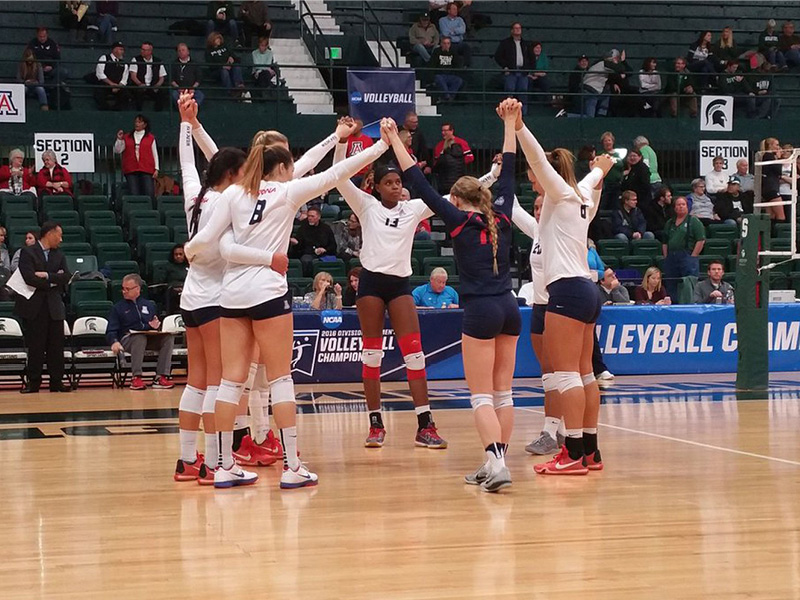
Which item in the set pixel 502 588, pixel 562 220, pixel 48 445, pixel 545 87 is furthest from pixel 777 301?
pixel 502 588

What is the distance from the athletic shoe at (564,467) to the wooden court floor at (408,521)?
0.13 metres

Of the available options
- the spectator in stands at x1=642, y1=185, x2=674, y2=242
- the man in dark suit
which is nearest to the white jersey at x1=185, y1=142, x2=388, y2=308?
the man in dark suit

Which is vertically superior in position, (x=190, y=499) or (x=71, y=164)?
(x=71, y=164)

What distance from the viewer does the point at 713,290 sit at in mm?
15516

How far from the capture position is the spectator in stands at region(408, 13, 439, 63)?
69.3 ft

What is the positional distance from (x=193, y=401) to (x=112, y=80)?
1246cm

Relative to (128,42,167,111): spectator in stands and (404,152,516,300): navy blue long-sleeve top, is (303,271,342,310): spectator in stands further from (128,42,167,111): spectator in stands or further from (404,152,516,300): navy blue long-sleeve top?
(404,152,516,300): navy blue long-sleeve top

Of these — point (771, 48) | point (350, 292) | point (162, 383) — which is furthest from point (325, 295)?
point (771, 48)

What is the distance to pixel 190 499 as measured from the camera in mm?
6617

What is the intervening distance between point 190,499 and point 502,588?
2553mm

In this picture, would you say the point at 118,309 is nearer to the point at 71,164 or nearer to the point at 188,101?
the point at 71,164

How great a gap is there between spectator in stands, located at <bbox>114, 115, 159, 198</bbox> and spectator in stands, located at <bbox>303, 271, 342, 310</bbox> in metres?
4.55

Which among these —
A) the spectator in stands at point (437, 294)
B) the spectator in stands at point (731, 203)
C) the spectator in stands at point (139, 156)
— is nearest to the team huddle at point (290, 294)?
the spectator in stands at point (437, 294)

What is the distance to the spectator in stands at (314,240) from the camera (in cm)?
1645
